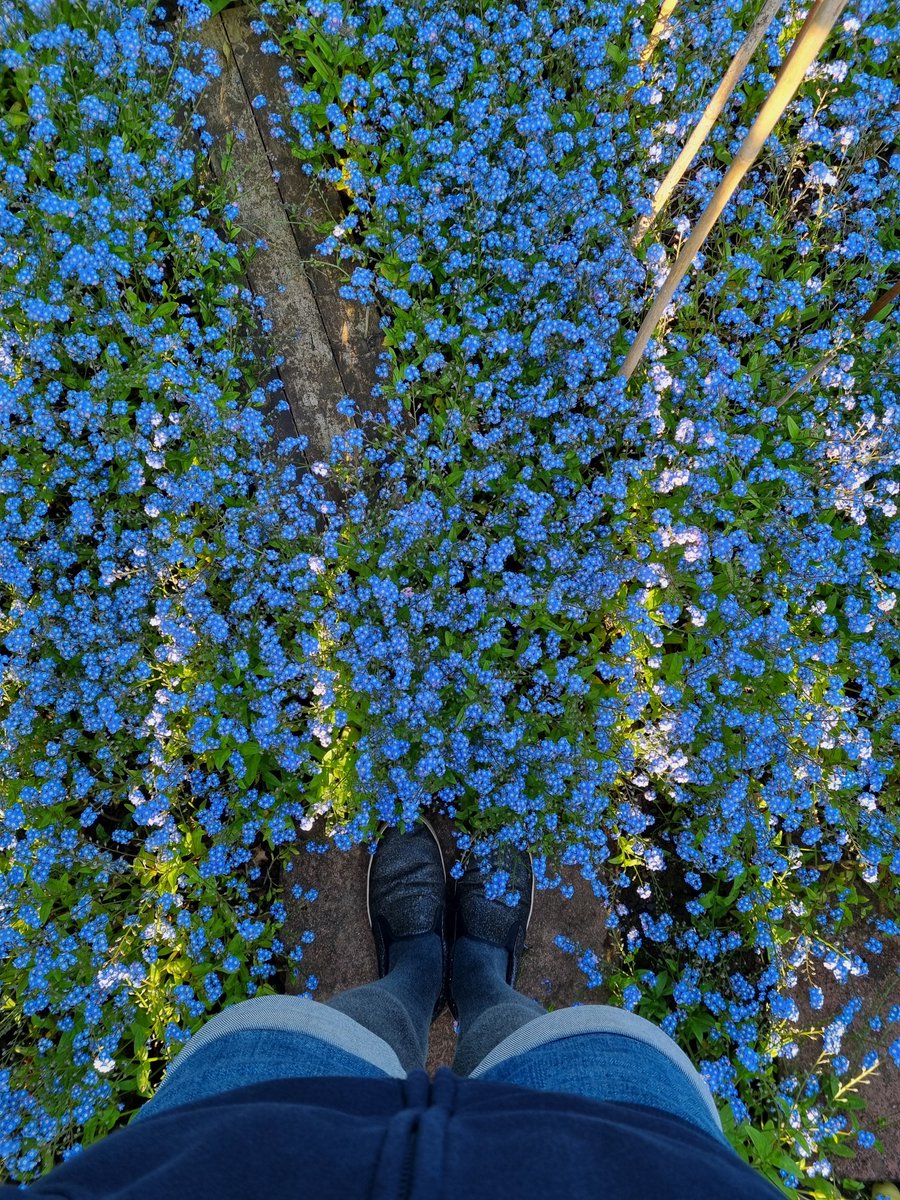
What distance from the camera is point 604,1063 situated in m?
1.66

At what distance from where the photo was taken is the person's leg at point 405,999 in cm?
216

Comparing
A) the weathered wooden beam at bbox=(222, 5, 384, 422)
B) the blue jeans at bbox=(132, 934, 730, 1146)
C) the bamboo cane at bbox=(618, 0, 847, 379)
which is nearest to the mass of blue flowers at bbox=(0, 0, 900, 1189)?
the weathered wooden beam at bbox=(222, 5, 384, 422)

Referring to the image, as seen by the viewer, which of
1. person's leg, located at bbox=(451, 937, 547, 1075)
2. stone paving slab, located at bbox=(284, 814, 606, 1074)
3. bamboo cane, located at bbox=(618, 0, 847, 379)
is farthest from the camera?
stone paving slab, located at bbox=(284, 814, 606, 1074)

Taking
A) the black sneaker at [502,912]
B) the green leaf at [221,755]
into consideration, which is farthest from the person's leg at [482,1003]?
the green leaf at [221,755]

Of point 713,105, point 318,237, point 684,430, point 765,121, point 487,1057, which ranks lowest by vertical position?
point 487,1057

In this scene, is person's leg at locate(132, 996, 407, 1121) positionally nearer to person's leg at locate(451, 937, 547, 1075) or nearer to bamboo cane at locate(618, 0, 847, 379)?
person's leg at locate(451, 937, 547, 1075)

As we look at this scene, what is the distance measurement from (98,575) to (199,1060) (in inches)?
77.5

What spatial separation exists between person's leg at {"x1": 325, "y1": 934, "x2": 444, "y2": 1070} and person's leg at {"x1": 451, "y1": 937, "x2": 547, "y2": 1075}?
11 centimetres

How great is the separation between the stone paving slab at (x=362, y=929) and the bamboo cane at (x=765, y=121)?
2082mm

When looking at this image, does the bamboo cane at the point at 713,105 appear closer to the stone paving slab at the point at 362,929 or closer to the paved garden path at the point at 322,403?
the paved garden path at the point at 322,403

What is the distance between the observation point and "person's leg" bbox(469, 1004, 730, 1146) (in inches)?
63.3

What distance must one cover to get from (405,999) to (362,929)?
547 millimetres

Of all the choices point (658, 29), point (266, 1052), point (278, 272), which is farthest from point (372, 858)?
point (658, 29)

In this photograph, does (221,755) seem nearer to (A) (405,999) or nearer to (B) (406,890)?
(B) (406,890)
